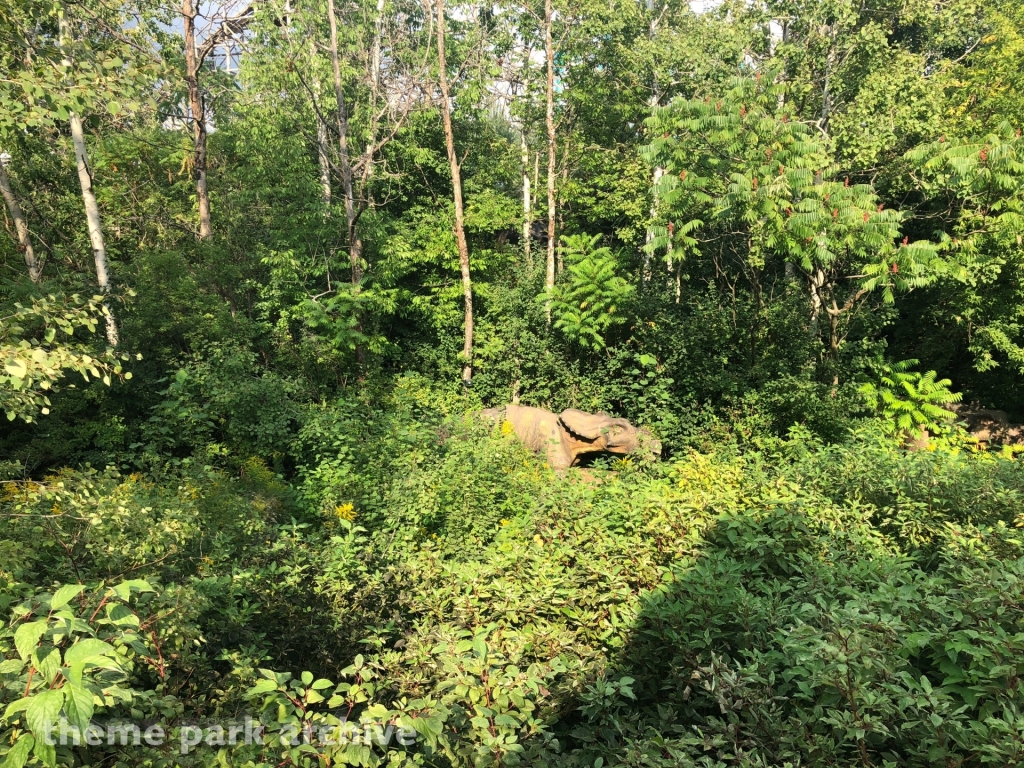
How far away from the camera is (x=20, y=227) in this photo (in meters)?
10.7

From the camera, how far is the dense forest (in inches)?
98.0

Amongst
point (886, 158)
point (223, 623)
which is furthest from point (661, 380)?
point (223, 623)

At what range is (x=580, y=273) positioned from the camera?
38.2 feet

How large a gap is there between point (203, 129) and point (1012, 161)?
14.4 m

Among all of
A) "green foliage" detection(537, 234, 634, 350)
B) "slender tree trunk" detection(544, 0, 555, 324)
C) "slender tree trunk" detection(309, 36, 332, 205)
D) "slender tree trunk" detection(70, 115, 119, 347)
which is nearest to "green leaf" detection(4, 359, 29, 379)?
"slender tree trunk" detection(70, 115, 119, 347)

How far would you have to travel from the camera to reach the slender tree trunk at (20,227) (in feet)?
34.5

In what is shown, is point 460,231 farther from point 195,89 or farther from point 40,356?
point 40,356

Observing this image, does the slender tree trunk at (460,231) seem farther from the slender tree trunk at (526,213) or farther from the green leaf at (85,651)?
the green leaf at (85,651)

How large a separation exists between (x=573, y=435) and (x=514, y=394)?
118 inches

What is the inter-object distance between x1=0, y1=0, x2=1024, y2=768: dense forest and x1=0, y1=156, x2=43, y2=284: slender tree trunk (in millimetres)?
109

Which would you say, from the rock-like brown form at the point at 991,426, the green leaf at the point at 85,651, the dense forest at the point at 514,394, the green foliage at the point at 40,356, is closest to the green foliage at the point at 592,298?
the dense forest at the point at 514,394

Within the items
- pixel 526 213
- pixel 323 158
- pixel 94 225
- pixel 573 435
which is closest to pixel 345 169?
pixel 323 158

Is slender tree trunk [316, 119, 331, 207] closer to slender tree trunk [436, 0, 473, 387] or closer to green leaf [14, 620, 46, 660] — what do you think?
slender tree trunk [436, 0, 473, 387]

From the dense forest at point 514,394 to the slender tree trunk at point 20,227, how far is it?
0.36 ft
